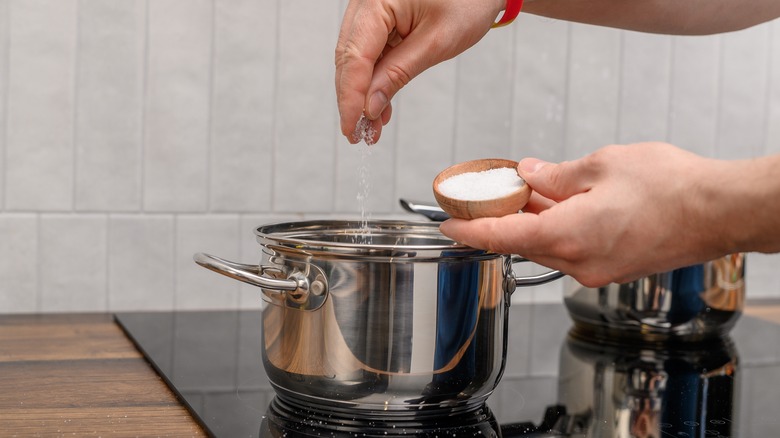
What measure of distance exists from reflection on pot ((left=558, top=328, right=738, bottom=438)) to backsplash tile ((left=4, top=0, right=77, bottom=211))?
2.53 feet

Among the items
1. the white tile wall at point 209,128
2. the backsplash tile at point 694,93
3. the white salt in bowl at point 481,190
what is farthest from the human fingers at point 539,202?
the backsplash tile at point 694,93

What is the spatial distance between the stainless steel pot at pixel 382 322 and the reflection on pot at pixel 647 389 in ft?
0.41

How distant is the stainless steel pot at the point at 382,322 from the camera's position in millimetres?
675

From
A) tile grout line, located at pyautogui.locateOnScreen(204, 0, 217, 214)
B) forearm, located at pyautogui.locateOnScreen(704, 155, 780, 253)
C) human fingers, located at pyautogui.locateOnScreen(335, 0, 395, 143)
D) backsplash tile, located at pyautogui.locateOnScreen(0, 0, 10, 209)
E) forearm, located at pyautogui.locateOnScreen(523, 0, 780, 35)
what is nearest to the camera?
forearm, located at pyautogui.locateOnScreen(704, 155, 780, 253)

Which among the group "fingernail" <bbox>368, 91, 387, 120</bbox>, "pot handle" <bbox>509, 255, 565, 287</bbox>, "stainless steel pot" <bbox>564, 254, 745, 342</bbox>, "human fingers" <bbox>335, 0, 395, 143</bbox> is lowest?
"stainless steel pot" <bbox>564, 254, 745, 342</bbox>

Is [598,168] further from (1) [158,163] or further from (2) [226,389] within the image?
(1) [158,163]

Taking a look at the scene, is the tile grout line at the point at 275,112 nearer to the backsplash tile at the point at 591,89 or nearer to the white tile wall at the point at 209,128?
the white tile wall at the point at 209,128

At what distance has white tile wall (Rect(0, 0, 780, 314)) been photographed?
1251 millimetres

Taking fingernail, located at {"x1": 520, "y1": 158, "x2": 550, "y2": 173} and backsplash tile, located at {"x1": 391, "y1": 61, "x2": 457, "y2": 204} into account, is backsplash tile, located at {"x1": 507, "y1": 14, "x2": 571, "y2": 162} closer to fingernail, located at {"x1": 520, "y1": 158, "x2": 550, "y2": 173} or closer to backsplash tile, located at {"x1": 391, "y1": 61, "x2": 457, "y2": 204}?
backsplash tile, located at {"x1": 391, "y1": 61, "x2": 457, "y2": 204}

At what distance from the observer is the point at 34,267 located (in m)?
1.27

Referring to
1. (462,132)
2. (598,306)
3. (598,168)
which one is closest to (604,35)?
(462,132)

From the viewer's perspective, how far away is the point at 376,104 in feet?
2.59

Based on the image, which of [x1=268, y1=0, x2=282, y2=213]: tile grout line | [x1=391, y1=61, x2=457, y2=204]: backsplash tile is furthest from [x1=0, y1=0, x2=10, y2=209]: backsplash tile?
[x1=391, y1=61, x2=457, y2=204]: backsplash tile

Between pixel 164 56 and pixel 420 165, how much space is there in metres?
0.45
